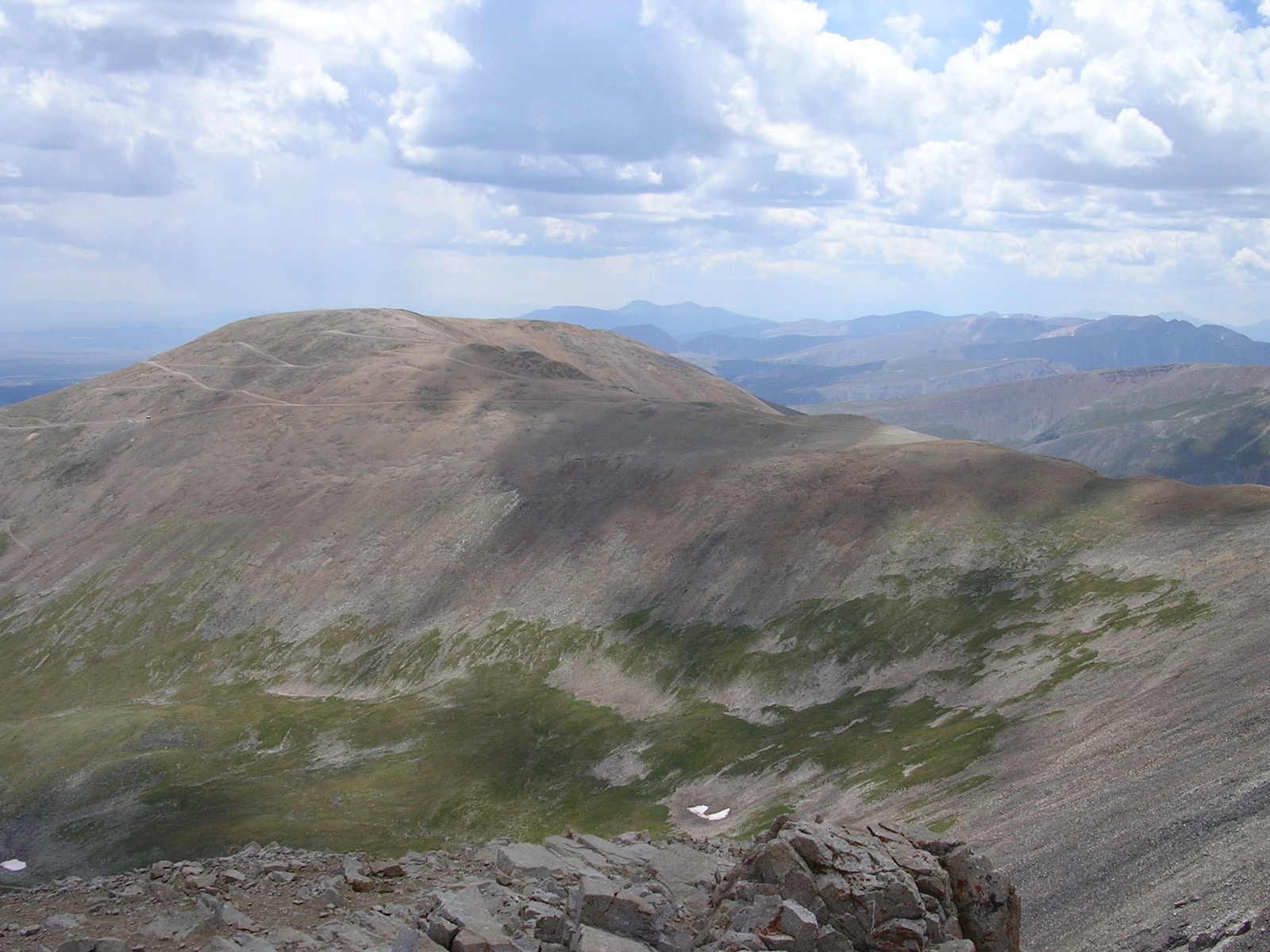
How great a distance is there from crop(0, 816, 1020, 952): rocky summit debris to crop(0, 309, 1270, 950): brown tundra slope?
8369mm

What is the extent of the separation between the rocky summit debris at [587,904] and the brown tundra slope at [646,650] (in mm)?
8369

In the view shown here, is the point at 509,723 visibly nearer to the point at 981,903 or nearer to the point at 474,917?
the point at 474,917

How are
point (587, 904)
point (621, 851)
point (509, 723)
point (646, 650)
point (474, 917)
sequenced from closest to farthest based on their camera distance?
point (474, 917), point (587, 904), point (621, 851), point (509, 723), point (646, 650)

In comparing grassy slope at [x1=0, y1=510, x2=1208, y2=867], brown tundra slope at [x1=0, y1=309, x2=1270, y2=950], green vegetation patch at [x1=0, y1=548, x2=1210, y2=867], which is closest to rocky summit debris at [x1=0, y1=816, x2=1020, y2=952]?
brown tundra slope at [x1=0, y1=309, x2=1270, y2=950]

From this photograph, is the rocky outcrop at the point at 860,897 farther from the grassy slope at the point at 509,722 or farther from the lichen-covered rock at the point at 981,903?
the grassy slope at the point at 509,722

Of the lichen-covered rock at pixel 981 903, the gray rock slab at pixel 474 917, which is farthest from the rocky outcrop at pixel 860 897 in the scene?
the gray rock slab at pixel 474 917

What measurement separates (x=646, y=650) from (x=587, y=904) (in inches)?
3046

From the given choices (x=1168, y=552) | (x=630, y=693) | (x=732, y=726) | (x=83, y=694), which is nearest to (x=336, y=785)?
(x=630, y=693)

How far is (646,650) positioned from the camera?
10788 centimetres

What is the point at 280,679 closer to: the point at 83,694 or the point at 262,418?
the point at 83,694

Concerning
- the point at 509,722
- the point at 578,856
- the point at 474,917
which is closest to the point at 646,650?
the point at 509,722

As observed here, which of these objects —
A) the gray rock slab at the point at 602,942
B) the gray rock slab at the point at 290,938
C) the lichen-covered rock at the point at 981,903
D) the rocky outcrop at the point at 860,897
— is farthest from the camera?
the gray rock slab at the point at 290,938

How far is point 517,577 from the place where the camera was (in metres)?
128

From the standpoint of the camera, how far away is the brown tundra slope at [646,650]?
55438mm
